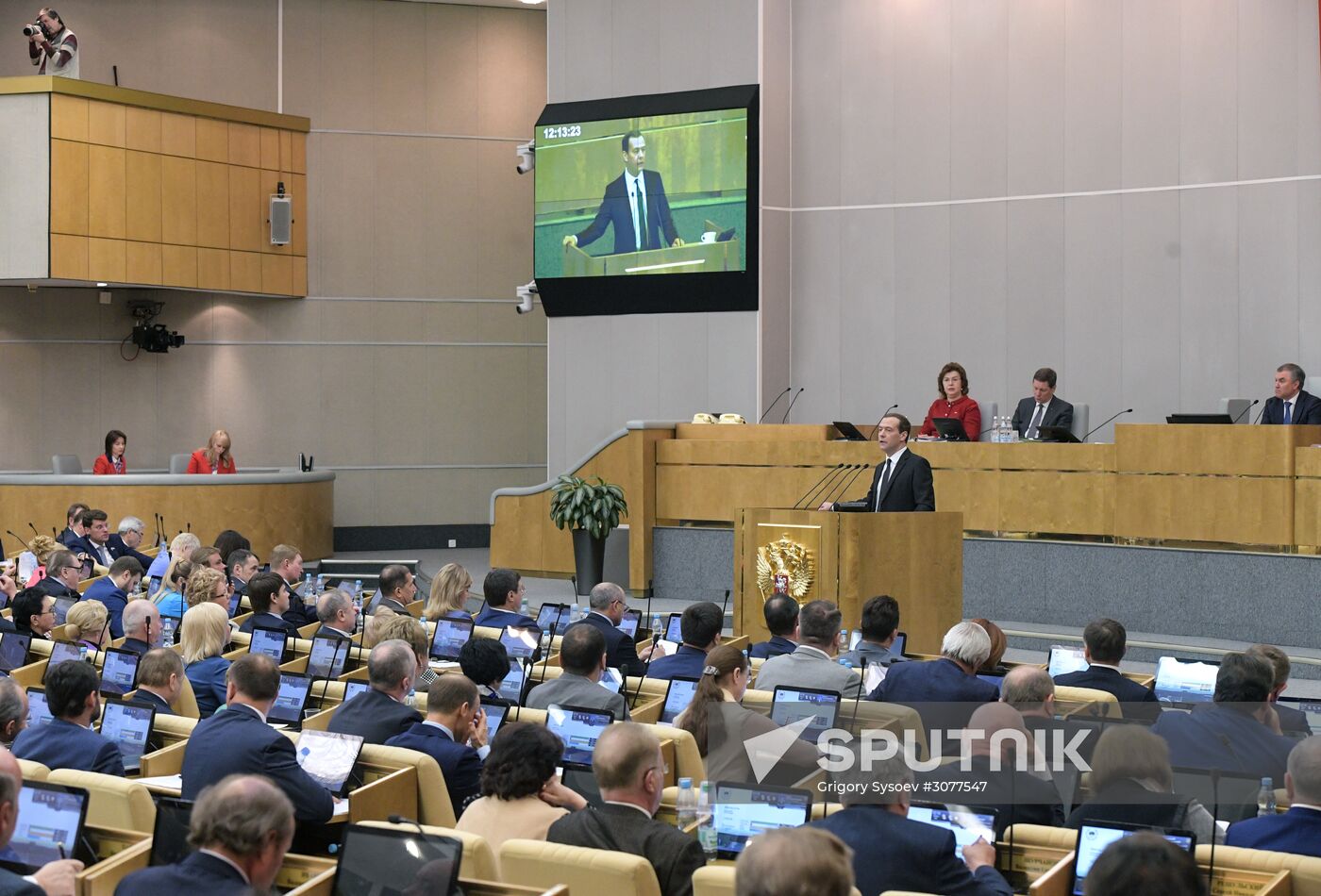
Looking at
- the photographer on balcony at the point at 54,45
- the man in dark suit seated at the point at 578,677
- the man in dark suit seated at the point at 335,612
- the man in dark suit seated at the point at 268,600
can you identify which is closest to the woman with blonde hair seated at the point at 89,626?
the man in dark suit seated at the point at 268,600

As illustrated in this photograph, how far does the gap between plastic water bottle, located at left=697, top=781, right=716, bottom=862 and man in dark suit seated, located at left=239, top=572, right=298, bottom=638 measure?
13.8ft

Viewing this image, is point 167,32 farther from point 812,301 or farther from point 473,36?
point 812,301

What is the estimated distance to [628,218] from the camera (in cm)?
1490

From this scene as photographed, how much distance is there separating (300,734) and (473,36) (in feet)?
48.6

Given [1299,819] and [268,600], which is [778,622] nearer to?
[268,600]

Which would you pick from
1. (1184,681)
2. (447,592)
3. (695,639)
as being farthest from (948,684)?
(447,592)

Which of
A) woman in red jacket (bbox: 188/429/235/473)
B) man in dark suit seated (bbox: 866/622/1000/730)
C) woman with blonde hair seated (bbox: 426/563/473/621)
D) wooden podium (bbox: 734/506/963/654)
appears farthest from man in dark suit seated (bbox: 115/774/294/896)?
woman in red jacket (bbox: 188/429/235/473)

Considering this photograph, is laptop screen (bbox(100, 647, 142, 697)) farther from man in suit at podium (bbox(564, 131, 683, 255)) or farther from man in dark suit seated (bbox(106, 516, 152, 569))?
man in suit at podium (bbox(564, 131, 683, 255))

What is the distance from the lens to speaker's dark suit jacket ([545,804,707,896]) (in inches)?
139

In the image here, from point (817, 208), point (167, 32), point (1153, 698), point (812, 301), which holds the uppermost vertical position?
point (167, 32)

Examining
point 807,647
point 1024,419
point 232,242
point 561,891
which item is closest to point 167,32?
point 232,242

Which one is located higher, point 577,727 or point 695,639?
point 695,639

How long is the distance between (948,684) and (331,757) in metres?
2.36

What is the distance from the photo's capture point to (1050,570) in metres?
11.0
